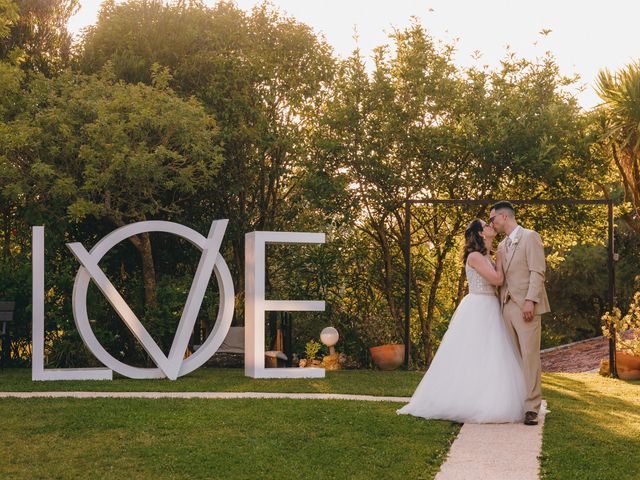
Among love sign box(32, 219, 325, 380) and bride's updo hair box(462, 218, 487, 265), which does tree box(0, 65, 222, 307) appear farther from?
bride's updo hair box(462, 218, 487, 265)

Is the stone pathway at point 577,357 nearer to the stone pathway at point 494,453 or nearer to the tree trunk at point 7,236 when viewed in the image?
the stone pathway at point 494,453

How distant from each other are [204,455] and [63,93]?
881 cm

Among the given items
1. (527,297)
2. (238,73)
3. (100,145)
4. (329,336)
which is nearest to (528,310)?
(527,297)

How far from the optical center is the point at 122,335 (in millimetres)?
16438

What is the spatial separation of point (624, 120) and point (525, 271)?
7702 mm

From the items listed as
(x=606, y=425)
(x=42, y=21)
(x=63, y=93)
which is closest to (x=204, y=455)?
(x=606, y=425)

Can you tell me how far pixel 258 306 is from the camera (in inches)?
524

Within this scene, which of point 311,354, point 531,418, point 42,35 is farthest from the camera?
point 42,35

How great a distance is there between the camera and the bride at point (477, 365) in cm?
893

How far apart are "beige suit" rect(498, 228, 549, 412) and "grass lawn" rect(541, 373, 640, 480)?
547mm

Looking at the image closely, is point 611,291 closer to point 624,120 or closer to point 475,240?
point 624,120

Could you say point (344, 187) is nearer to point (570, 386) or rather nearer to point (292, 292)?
point (292, 292)

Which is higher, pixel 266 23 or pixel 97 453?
pixel 266 23

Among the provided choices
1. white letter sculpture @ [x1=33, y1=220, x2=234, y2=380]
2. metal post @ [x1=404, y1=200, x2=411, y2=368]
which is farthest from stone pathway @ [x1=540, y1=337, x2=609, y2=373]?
white letter sculpture @ [x1=33, y1=220, x2=234, y2=380]
